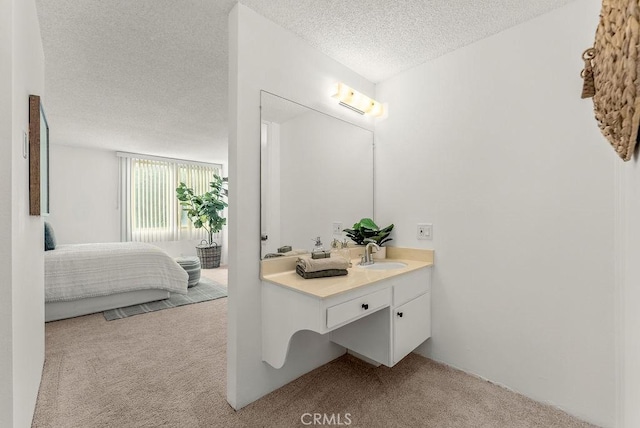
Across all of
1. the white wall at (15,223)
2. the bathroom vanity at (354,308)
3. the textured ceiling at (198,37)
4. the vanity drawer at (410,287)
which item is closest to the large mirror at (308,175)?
the bathroom vanity at (354,308)

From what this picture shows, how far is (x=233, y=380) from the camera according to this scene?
163 cm

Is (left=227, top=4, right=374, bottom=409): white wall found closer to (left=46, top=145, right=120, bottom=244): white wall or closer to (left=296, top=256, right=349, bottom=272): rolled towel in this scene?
(left=296, top=256, right=349, bottom=272): rolled towel

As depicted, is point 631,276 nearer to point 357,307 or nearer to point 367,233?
point 357,307

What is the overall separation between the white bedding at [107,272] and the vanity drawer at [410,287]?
3107 millimetres

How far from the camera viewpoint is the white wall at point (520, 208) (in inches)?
60.3

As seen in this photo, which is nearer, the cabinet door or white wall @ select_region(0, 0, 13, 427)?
white wall @ select_region(0, 0, 13, 427)

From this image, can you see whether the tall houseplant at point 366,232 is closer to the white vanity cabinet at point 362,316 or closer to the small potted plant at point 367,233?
the small potted plant at point 367,233

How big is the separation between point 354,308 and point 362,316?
71 millimetres

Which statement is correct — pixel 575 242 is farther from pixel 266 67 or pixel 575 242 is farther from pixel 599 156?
pixel 266 67

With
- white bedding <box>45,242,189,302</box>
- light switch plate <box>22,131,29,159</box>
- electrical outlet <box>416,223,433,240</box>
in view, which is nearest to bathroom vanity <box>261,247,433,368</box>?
electrical outlet <box>416,223,433,240</box>

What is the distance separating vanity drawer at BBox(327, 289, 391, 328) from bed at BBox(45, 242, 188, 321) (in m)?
3.04

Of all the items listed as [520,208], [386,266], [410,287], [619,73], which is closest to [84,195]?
[386,266]

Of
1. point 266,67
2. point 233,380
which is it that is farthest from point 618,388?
point 266,67

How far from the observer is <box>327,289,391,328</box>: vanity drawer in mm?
1430
